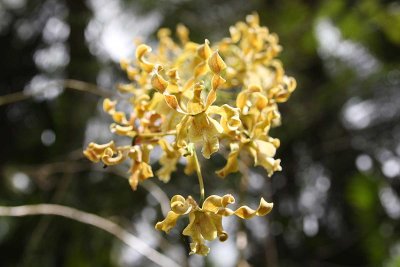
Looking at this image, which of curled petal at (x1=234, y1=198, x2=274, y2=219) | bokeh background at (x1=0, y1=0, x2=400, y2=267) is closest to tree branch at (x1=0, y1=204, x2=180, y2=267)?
bokeh background at (x1=0, y1=0, x2=400, y2=267)

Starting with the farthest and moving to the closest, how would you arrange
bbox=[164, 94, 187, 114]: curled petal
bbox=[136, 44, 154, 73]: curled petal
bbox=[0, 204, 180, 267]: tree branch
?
bbox=[0, 204, 180, 267]: tree branch < bbox=[136, 44, 154, 73]: curled petal < bbox=[164, 94, 187, 114]: curled petal

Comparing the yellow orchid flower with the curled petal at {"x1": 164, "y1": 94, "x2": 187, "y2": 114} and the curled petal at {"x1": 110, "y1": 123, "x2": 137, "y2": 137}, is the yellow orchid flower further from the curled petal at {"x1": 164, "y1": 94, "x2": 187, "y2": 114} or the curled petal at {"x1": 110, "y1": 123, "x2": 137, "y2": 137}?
the curled petal at {"x1": 164, "y1": 94, "x2": 187, "y2": 114}

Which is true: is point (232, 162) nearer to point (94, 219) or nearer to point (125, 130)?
point (125, 130)

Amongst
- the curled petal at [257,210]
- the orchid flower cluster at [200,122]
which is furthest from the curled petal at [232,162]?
the curled petal at [257,210]

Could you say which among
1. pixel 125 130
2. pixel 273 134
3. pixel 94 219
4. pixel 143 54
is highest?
pixel 273 134

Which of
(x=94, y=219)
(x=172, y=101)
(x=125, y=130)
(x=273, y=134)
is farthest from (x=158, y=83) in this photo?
(x=273, y=134)

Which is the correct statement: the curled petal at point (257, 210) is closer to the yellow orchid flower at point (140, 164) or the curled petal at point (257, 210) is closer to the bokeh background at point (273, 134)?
the yellow orchid flower at point (140, 164)
